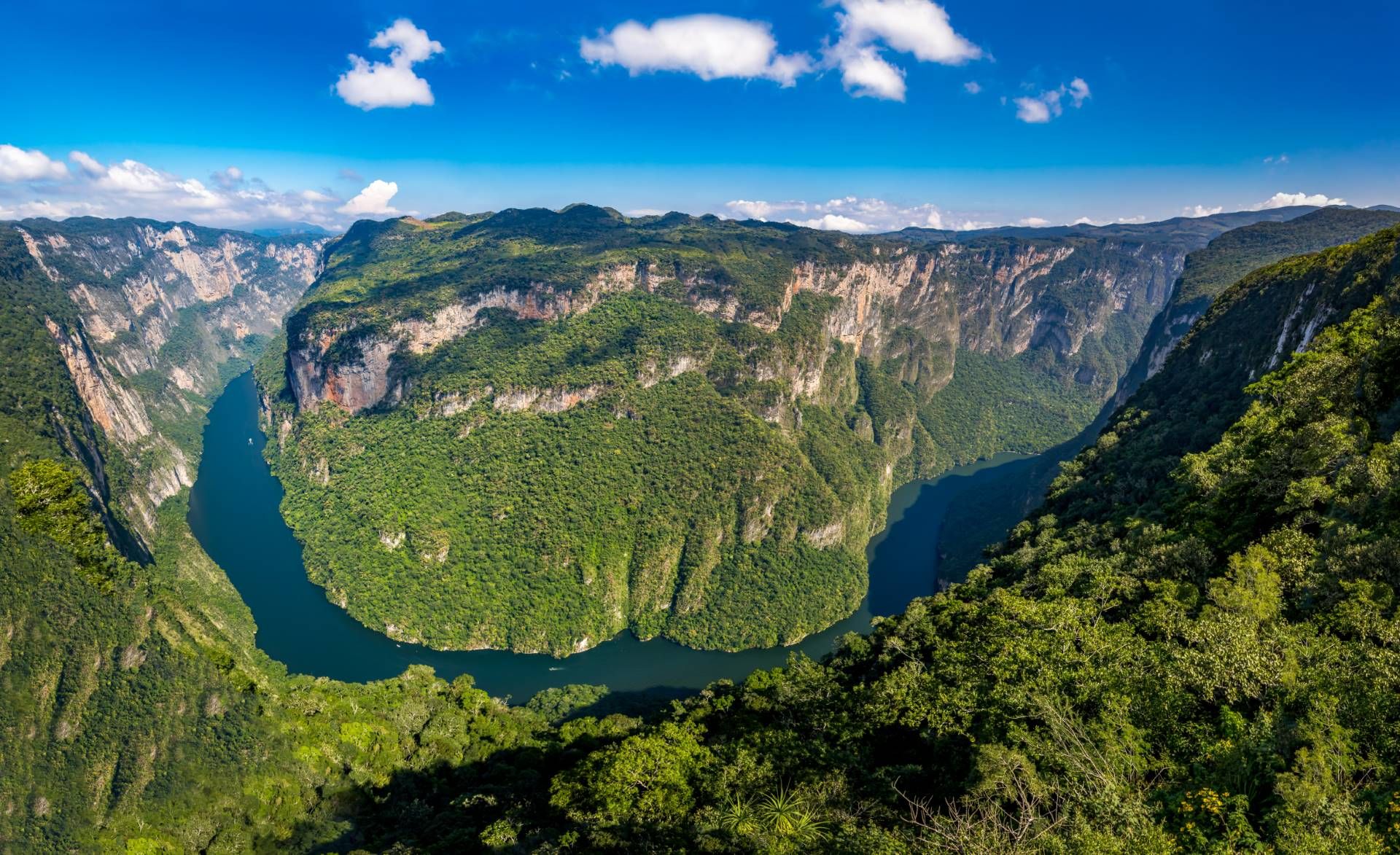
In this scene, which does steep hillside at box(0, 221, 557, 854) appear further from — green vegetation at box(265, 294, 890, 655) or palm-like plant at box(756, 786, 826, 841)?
palm-like plant at box(756, 786, 826, 841)

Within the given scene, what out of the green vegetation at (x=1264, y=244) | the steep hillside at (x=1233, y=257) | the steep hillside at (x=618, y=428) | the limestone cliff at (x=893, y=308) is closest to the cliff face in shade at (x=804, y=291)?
the limestone cliff at (x=893, y=308)

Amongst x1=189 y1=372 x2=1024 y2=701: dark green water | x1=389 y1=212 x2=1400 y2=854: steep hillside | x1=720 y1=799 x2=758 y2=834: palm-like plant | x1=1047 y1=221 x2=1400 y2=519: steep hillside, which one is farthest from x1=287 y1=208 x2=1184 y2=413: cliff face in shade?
x1=720 y1=799 x2=758 y2=834: palm-like plant

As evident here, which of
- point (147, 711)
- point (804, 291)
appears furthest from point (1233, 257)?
point (147, 711)

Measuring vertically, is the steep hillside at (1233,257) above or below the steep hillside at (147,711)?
above

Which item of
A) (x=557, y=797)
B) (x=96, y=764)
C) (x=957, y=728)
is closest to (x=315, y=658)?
(x=96, y=764)

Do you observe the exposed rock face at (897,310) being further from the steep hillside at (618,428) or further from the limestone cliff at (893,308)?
the steep hillside at (618,428)

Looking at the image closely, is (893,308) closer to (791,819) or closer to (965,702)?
(965,702)
